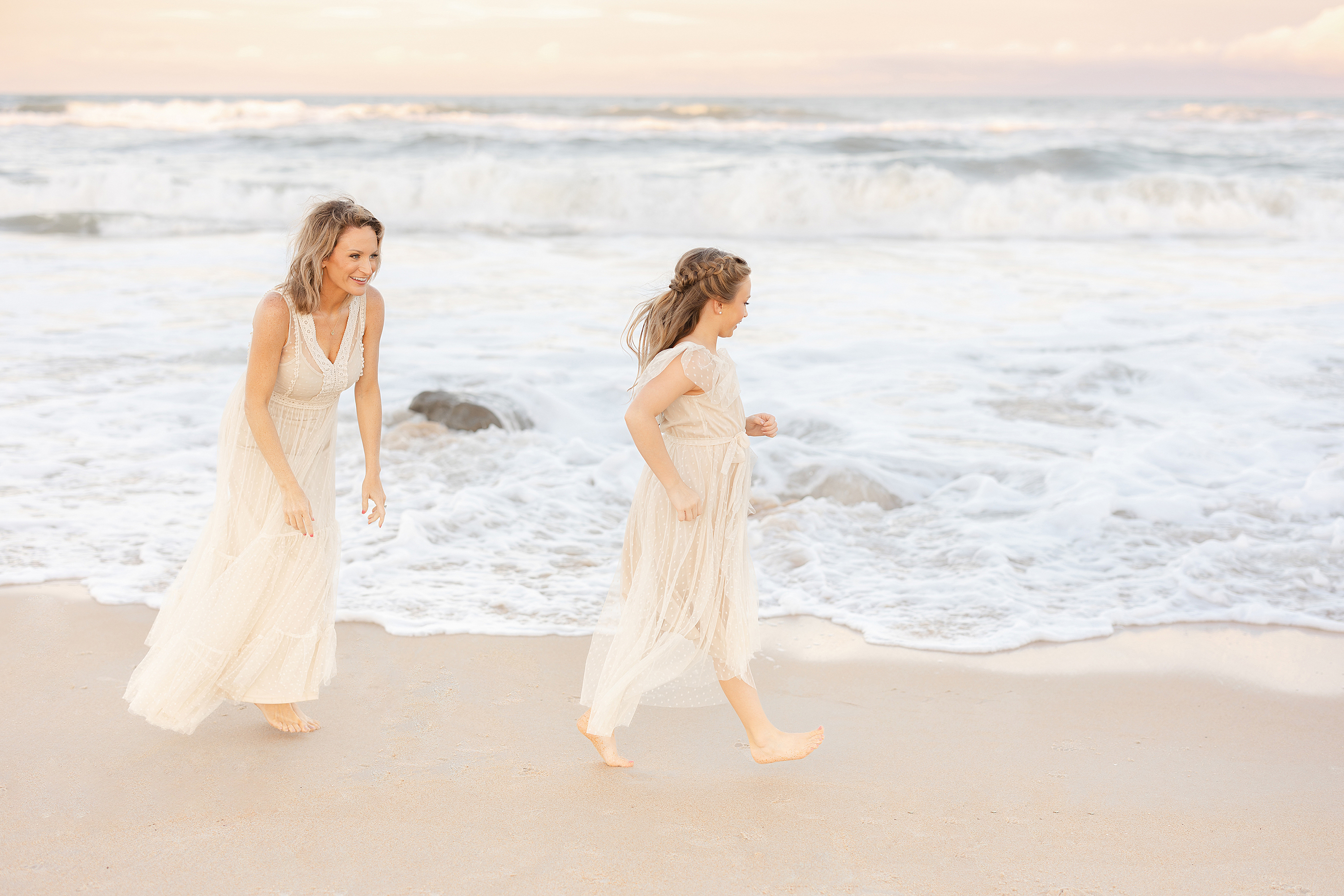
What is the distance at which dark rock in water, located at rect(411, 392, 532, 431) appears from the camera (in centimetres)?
702

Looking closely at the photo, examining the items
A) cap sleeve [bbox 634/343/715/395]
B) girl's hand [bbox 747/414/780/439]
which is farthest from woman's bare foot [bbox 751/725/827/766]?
cap sleeve [bbox 634/343/715/395]

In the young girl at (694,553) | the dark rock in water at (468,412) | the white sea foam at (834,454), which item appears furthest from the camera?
the dark rock in water at (468,412)

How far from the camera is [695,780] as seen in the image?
317cm

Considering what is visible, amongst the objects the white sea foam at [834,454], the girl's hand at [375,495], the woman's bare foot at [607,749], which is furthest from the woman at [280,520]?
the white sea foam at [834,454]

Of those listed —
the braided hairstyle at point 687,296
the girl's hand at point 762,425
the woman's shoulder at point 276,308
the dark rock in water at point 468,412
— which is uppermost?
the braided hairstyle at point 687,296

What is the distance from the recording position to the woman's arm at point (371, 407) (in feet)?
10.7

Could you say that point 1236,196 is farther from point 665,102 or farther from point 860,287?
point 665,102

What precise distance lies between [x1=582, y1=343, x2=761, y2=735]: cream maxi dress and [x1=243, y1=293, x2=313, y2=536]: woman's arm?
0.93m

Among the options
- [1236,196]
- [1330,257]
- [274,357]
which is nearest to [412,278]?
[274,357]

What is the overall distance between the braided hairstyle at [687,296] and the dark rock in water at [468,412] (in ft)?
13.3

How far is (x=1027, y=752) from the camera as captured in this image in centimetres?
337

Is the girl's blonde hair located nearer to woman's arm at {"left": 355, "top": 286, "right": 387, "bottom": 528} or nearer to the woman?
the woman

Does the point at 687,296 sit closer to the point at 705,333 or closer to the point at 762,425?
the point at 705,333

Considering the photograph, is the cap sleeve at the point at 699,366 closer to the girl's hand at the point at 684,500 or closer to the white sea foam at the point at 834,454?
the girl's hand at the point at 684,500
